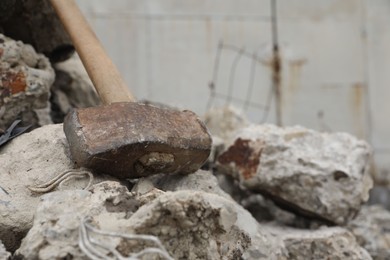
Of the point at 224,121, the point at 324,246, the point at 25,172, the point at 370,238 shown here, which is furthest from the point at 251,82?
the point at 25,172

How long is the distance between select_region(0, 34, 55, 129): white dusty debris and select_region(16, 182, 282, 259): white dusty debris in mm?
778

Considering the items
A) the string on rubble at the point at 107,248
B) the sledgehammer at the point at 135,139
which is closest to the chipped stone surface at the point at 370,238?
the sledgehammer at the point at 135,139

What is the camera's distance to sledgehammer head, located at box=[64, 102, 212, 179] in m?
1.70

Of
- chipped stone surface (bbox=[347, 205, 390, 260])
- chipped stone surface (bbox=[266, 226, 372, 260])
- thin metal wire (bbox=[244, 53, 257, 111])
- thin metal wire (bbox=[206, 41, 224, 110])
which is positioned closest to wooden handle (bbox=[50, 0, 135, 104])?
chipped stone surface (bbox=[266, 226, 372, 260])

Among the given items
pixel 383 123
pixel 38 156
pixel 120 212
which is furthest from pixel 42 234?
pixel 383 123

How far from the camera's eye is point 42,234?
1.40 metres

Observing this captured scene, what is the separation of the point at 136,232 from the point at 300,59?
315 centimetres

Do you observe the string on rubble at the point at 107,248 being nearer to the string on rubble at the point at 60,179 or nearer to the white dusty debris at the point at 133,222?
the white dusty debris at the point at 133,222

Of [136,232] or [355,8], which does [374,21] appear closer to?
[355,8]

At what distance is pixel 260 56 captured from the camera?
431 centimetres

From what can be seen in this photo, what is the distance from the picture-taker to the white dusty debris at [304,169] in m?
2.33

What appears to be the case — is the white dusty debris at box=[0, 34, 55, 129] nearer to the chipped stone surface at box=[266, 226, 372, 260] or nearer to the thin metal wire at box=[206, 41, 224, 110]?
the chipped stone surface at box=[266, 226, 372, 260]

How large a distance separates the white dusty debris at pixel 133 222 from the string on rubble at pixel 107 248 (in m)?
0.01

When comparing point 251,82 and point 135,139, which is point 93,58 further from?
point 251,82
